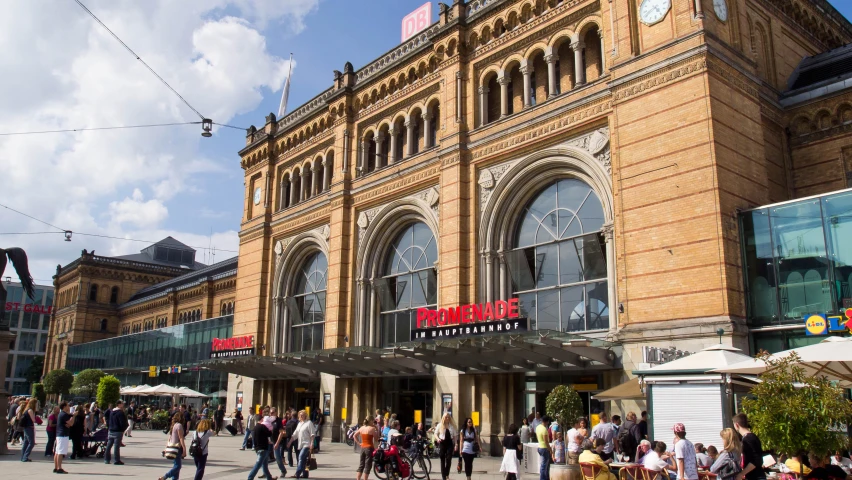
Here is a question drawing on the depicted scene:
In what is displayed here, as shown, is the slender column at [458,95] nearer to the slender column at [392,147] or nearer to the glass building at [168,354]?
the slender column at [392,147]

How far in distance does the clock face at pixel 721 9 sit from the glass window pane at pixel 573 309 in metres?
9.22

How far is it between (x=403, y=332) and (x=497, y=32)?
503 inches

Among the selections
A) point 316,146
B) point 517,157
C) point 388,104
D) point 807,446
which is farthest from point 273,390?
point 807,446

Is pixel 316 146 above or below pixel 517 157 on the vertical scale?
above

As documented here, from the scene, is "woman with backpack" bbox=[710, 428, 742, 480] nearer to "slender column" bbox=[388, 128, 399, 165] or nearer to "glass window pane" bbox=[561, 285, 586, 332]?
"glass window pane" bbox=[561, 285, 586, 332]

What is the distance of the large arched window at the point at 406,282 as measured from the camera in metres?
28.2

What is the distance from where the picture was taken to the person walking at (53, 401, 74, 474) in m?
16.5

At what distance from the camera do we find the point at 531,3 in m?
25.1

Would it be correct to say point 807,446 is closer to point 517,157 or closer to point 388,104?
point 517,157

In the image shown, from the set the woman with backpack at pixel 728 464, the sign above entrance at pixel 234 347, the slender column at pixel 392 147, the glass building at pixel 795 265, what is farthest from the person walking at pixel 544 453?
the sign above entrance at pixel 234 347

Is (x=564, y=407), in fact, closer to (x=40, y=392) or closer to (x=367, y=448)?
(x=367, y=448)

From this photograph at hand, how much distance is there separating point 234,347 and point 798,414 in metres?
32.5

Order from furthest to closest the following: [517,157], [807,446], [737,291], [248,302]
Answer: [248,302]
[517,157]
[737,291]
[807,446]

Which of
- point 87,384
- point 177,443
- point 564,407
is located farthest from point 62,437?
point 87,384
